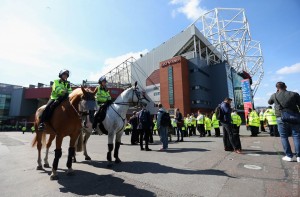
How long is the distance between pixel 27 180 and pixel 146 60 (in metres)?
66.7

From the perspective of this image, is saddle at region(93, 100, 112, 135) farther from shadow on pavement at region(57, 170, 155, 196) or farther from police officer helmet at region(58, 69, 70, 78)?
shadow on pavement at region(57, 170, 155, 196)

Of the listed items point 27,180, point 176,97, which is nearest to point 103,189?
point 27,180

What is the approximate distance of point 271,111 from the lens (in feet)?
43.8

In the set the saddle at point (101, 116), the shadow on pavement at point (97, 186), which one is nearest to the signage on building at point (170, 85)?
the saddle at point (101, 116)

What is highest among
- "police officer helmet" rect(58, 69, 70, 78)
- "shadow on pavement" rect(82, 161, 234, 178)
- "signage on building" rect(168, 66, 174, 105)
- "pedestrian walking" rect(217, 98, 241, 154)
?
"signage on building" rect(168, 66, 174, 105)

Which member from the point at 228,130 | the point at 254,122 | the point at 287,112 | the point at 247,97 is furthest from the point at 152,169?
the point at 247,97

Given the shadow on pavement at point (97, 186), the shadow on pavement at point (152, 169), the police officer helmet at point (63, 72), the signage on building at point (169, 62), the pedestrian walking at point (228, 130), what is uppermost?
the signage on building at point (169, 62)

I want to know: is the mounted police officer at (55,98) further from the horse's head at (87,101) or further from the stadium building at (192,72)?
the stadium building at (192,72)

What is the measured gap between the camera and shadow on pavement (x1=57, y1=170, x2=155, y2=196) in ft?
11.6

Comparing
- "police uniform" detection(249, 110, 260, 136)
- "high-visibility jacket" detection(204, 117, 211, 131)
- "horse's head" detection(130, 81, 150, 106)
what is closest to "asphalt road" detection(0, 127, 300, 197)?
"horse's head" detection(130, 81, 150, 106)

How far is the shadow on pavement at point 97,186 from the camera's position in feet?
11.6

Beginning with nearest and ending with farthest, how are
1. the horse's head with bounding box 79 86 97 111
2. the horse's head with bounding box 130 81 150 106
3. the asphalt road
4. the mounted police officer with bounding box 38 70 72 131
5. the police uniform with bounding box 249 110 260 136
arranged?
1. the asphalt road
2. the horse's head with bounding box 79 86 97 111
3. the mounted police officer with bounding box 38 70 72 131
4. the horse's head with bounding box 130 81 150 106
5. the police uniform with bounding box 249 110 260 136

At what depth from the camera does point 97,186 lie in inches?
154

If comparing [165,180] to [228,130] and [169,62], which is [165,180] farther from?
[169,62]
